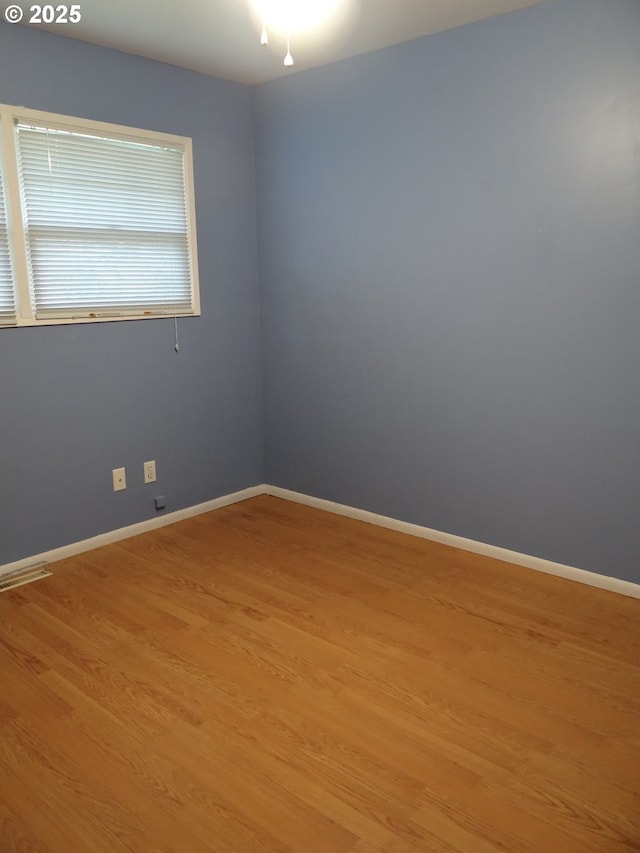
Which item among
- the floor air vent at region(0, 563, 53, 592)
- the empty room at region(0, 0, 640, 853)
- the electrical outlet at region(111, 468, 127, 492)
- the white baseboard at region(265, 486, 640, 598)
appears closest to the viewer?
the empty room at region(0, 0, 640, 853)

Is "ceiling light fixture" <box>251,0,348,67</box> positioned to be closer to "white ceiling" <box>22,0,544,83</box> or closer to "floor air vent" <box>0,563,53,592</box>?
"white ceiling" <box>22,0,544,83</box>

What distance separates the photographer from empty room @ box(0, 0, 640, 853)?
1.91 m

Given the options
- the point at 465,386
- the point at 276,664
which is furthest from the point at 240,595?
the point at 465,386

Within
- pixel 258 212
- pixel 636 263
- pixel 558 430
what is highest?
pixel 258 212

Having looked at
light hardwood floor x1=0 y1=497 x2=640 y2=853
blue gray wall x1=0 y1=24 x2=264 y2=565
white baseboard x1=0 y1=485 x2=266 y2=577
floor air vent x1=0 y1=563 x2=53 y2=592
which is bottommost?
light hardwood floor x1=0 y1=497 x2=640 y2=853

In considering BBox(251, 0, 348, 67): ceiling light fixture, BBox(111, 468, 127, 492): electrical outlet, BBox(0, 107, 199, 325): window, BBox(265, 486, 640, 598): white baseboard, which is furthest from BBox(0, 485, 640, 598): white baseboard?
BBox(251, 0, 348, 67): ceiling light fixture

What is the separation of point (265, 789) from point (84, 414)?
7.09 feet

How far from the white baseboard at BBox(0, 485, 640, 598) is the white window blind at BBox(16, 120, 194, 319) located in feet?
3.92

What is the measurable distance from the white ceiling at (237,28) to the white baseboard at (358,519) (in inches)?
96.7

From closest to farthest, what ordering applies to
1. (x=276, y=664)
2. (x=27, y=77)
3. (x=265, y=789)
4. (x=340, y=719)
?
(x=265, y=789), (x=340, y=719), (x=276, y=664), (x=27, y=77)

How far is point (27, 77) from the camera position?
2.95 m

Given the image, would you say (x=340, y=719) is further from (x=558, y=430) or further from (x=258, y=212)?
(x=258, y=212)

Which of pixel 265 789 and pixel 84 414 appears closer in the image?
pixel 265 789

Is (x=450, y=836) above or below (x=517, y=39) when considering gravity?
below
